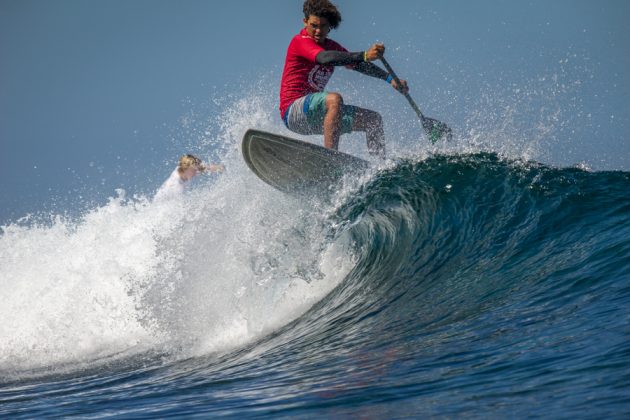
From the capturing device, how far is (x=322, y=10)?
20.1 ft

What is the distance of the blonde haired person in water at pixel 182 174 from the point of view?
1032 centimetres

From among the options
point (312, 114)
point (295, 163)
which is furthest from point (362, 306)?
point (312, 114)

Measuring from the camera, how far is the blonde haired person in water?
406 inches

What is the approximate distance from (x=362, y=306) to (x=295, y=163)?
183cm

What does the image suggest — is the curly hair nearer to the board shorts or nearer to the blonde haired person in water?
the board shorts

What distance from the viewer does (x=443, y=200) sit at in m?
6.43

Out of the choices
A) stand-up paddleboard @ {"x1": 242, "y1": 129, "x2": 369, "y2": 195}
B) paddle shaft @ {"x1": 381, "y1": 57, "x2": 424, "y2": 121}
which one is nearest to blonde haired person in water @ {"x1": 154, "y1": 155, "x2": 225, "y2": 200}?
stand-up paddleboard @ {"x1": 242, "y1": 129, "x2": 369, "y2": 195}

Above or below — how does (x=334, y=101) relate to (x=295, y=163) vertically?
above

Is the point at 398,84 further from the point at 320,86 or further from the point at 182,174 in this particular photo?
the point at 182,174

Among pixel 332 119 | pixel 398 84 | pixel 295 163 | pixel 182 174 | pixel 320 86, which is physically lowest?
pixel 295 163

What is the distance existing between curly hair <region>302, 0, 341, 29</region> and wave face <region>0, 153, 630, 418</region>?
1.71 meters

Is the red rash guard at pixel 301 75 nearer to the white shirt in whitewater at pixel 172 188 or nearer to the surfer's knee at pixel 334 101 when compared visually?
the surfer's knee at pixel 334 101

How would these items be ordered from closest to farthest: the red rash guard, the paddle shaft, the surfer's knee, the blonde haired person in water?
the surfer's knee < the red rash guard < the paddle shaft < the blonde haired person in water

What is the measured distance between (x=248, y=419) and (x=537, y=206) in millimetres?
4178
